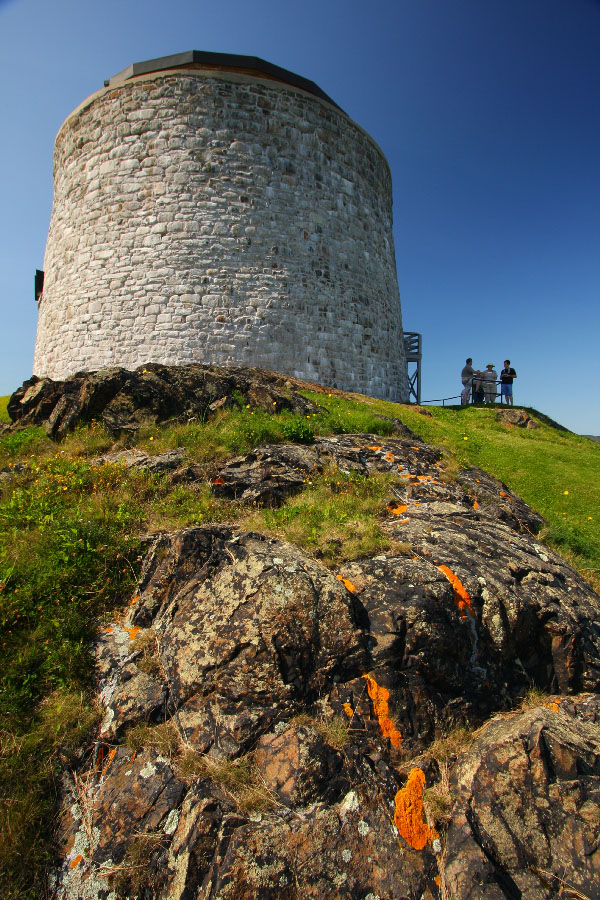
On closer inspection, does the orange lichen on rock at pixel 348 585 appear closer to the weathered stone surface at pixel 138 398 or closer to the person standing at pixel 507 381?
the weathered stone surface at pixel 138 398

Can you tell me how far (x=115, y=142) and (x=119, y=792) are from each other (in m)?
15.2

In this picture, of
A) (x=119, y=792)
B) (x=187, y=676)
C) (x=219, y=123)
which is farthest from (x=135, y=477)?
(x=219, y=123)

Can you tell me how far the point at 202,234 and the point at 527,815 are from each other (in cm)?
1295

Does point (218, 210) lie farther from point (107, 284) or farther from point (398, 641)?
point (398, 641)

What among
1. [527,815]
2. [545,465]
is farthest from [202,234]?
[527,815]

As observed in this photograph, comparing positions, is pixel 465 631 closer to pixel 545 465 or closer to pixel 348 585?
pixel 348 585

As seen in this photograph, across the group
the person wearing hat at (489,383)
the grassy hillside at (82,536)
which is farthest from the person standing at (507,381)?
the grassy hillside at (82,536)

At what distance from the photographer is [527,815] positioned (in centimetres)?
240

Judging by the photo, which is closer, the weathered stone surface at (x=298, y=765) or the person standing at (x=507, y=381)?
the weathered stone surface at (x=298, y=765)

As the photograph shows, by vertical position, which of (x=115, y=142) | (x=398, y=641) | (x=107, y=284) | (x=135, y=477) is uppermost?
(x=115, y=142)

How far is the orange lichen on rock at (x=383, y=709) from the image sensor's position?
9.03 feet

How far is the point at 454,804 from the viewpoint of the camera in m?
2.48

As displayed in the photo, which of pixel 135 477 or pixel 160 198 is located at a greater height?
pixel 160 198

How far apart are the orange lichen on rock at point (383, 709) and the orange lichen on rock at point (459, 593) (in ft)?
2.85
